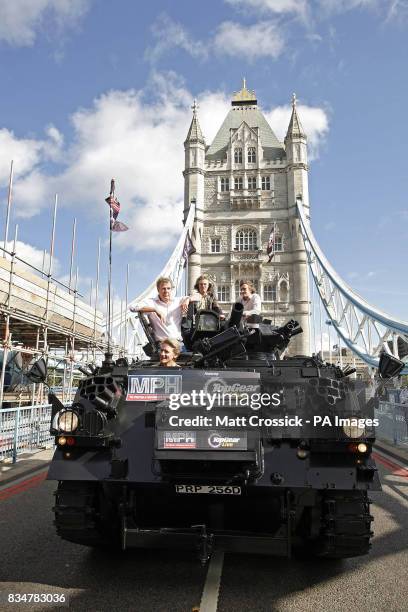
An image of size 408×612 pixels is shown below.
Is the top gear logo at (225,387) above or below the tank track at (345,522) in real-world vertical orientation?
above

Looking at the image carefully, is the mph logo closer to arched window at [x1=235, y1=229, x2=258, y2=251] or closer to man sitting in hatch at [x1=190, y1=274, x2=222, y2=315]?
man sitting in hatch at [x1=190, y1=274, x2=222, y2=315]

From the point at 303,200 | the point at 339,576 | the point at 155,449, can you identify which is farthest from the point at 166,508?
the point at 303,200

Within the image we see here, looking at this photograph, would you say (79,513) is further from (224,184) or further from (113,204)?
(224,184)

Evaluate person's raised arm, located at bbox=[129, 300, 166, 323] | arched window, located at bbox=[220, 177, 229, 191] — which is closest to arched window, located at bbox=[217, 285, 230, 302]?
arched window, located at bbox=[220, 177, 229, 191]

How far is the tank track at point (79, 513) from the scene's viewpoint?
11.6ft

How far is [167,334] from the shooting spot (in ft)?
18.7

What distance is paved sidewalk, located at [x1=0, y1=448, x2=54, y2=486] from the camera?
7738mm

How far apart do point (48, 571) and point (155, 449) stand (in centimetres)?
143

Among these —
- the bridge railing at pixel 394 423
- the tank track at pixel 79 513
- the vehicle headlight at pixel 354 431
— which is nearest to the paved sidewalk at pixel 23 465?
the tank track at pixel 79 513

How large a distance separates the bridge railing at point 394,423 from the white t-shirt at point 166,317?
22.8ft

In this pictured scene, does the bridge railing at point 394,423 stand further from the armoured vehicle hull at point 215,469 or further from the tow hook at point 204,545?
the tow hook at point 204,545

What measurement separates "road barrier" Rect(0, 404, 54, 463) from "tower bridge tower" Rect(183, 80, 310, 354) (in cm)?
4108

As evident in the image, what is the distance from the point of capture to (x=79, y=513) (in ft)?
11.6

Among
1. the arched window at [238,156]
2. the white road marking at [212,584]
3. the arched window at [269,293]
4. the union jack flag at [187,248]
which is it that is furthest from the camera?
the arched window at [238,156]
